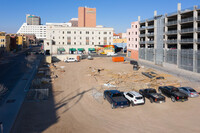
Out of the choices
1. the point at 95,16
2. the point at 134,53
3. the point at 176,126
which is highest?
the point at 95,16

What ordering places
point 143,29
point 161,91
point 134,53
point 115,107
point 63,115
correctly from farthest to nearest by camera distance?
point 134,53, point 143,29, point 161,91, point 115,107, point 63,115

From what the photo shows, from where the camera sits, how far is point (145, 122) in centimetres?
1499

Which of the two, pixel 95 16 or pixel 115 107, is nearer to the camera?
pixel 115 107

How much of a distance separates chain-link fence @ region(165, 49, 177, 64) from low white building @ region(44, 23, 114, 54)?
44.1 metres

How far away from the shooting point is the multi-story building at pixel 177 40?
35094 mm

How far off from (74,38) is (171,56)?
5150 cm

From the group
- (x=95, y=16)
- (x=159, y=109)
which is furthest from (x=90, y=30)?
(x=159, y=109)

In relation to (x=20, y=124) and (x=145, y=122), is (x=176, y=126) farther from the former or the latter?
(x=20, y=124)

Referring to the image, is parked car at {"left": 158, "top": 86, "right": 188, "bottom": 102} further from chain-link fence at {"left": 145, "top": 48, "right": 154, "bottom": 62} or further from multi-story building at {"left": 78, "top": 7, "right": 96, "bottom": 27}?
multi-story building at {"left": 78, "top": 7, "right": 96, "bottom": 27}

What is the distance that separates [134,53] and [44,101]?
154 feet

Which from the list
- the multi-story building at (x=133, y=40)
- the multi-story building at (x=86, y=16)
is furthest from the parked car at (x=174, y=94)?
the multi-story building at (x=86, y=16)

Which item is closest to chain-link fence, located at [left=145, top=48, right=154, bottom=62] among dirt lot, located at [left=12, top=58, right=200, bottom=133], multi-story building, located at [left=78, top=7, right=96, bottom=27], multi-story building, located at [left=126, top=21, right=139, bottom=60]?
multi-story building, located at [left=126, top=21, right=139, bottom=60]

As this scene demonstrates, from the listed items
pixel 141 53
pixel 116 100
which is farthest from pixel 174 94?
pixel 141 53

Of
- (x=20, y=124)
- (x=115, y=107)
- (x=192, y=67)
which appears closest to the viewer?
(x=20, y=124)
